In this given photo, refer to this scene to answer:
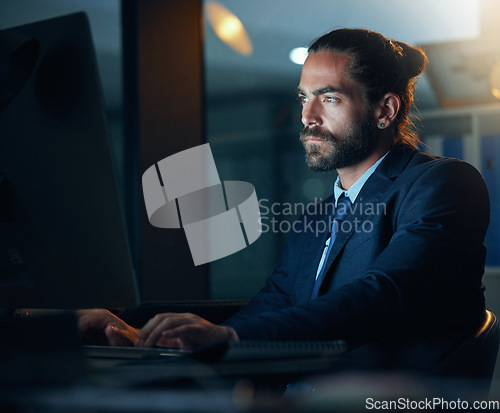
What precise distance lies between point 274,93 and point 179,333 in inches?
182

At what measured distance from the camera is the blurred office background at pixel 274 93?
100 inches

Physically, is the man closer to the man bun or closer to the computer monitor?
the man bun

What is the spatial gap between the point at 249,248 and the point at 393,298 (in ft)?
13.0

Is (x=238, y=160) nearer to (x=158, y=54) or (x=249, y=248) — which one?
(x=249, y=248)

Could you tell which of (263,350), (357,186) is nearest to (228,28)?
(357,186)

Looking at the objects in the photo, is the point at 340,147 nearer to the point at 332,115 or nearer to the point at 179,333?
the point at 332,115

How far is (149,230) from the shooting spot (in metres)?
2.48

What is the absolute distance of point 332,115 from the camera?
5.26ft

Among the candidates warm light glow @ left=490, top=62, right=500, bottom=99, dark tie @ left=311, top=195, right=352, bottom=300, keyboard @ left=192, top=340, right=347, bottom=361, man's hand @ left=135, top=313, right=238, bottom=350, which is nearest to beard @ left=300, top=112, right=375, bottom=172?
dark tie @ left=311, top=195, right=352, bottom=300

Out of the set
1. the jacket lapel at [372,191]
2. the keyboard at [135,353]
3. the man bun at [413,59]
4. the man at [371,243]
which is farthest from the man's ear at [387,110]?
the keyboard at [135,353]

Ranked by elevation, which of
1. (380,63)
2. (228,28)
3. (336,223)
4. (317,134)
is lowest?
(336,223)

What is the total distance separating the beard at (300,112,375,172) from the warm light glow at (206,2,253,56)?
2106mm

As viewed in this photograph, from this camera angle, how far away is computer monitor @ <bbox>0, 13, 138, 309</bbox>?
83 cm

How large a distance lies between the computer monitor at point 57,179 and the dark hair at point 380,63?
0.97 m
